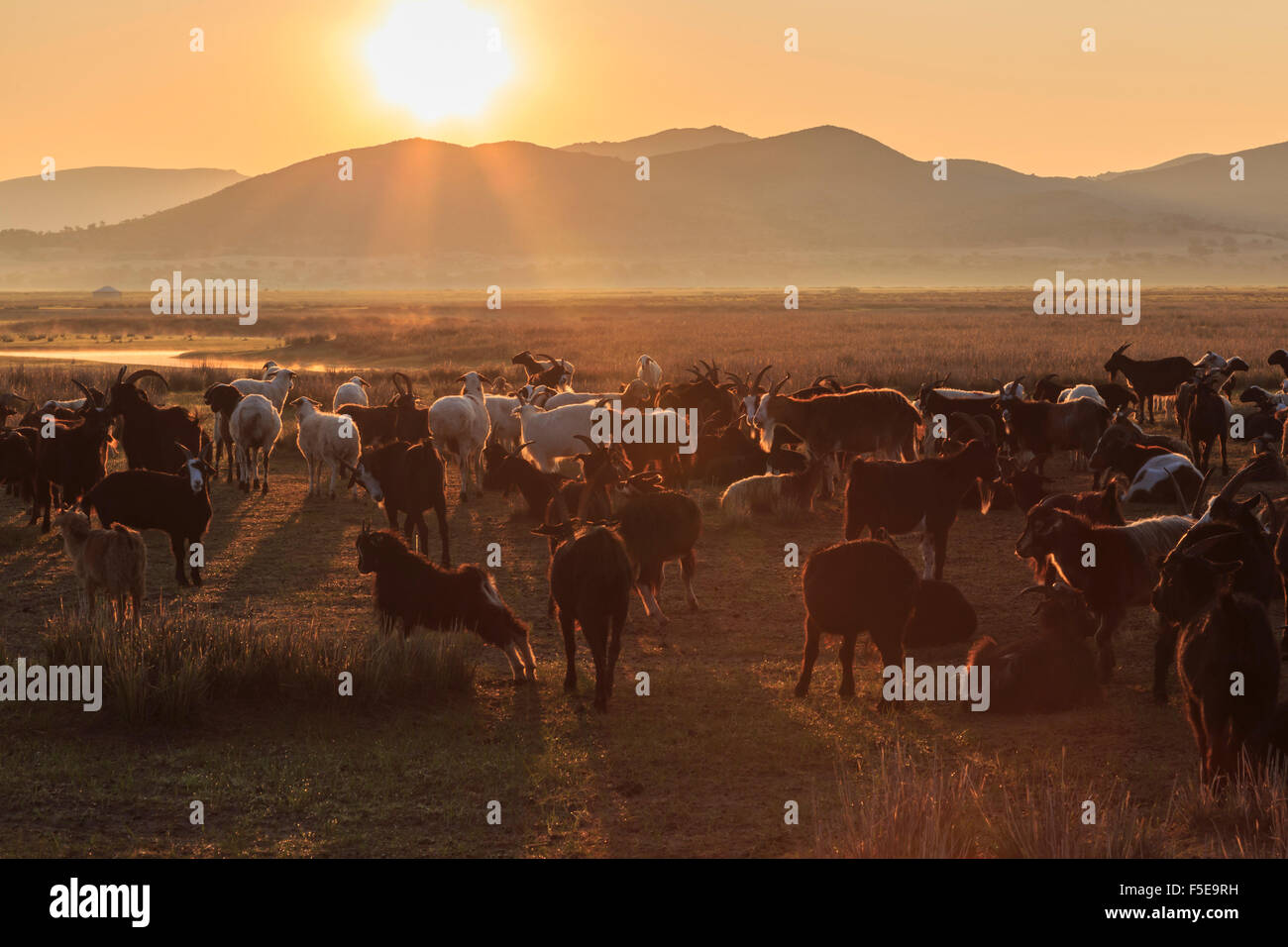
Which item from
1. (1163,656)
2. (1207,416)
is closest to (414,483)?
(1163,656)

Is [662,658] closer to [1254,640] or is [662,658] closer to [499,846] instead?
[499,846]

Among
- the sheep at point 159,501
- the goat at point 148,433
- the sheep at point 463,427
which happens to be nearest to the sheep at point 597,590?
the sheep at point 159,501

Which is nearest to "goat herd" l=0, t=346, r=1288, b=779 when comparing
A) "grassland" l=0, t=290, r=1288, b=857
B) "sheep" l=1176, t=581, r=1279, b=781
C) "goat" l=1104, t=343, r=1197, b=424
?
"sheep" l=1176, t=581, r=1279, b=781

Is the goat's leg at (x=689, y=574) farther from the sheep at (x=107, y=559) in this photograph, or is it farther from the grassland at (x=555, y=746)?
the sheep at (x=107, y=559)

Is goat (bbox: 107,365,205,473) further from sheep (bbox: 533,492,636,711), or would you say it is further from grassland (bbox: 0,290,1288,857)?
sheep (bbox: 533,492,636,711)

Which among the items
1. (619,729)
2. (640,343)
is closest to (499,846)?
(619,729)

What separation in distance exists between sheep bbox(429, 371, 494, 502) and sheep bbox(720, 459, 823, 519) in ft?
12.5

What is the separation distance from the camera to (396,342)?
184ft

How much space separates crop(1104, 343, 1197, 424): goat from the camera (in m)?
26.3

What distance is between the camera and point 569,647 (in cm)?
963

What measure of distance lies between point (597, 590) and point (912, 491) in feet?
16.7

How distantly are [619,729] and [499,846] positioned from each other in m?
2.16

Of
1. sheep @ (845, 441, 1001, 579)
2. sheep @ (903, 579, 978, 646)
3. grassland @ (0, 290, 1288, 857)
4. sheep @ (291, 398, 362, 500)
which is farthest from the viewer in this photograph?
sheep @ (291, 398, 362, 500)

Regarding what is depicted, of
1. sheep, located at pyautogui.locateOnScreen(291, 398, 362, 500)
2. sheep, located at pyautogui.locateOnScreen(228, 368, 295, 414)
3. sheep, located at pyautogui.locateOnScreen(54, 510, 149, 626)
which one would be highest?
sheep, located at pyautogui.locateOnScreen(228, 368, 295, 414)
